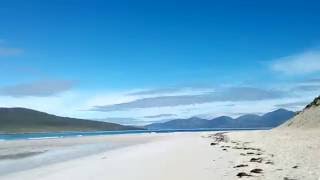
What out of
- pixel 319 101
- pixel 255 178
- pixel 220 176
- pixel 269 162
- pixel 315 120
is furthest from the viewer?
pixel 319 101

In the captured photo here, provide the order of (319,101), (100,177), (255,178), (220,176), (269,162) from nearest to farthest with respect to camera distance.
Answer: (255,178), (220,176), (100,177), (269,162), (319,101)

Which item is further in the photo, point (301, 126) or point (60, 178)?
point (301, 126)

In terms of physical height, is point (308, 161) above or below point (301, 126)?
below

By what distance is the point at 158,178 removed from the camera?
18.2 metres

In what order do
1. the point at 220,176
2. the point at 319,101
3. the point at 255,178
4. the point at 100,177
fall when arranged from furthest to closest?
the point at 319,101 → the point at 100,177 → the point at 220,176 → the point at 255,178

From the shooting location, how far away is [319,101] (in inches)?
3189

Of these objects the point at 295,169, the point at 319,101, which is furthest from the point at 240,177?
the point at 319,101

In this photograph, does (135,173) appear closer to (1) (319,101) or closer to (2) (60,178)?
(2) (60,178)

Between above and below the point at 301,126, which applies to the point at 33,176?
below

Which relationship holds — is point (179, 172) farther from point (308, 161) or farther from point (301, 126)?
point (301, 126)

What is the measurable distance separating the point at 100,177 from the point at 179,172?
10.4 ft

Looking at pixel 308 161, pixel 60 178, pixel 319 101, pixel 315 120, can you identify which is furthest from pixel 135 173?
pixel 319 101

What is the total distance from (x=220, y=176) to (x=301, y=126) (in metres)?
60.7

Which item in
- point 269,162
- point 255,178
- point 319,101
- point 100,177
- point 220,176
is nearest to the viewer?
point 255,178
